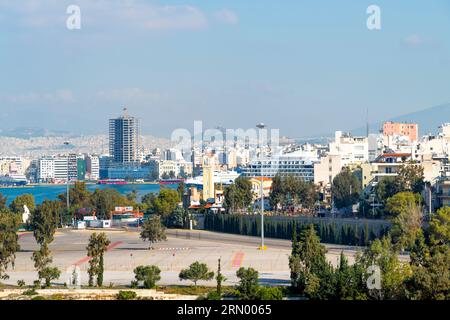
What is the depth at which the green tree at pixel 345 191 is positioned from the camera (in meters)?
33.5

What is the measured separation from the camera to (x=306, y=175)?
47.5 metres

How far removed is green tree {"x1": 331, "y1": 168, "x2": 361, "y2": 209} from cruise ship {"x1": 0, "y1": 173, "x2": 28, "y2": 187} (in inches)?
2755

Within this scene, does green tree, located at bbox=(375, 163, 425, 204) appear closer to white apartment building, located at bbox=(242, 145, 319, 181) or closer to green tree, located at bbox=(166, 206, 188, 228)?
green tree, located at bbox=(166, 206, 188, 228)

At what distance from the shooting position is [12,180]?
101 metres

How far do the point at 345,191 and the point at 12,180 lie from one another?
2826 inches

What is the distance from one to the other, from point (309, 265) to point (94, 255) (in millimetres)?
3710

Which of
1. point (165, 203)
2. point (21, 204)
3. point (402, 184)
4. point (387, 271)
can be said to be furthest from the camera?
point (21, 204)

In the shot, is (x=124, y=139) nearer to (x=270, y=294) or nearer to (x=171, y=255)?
(x=171, y=255)

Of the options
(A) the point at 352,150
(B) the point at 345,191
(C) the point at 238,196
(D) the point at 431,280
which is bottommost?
(D) the point at 431,280

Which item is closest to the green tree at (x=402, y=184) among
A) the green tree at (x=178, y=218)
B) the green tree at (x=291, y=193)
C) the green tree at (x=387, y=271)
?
the green tree at (x=291, y=193)

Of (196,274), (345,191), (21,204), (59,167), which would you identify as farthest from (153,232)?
(59,167)

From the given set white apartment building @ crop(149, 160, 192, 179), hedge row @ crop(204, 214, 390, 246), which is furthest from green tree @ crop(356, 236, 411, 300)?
white apartment building @ crop(149, 160, 192, 179)
